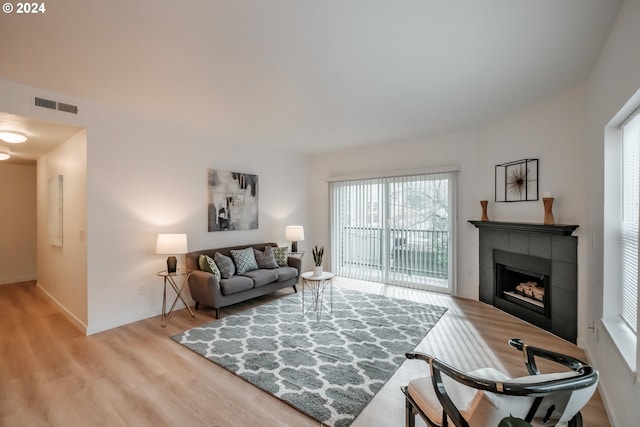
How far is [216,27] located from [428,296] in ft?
15.1

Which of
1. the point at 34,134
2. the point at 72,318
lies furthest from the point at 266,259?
the point at 34,134

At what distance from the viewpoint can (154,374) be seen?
2498mm

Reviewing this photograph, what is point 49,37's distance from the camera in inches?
82.2

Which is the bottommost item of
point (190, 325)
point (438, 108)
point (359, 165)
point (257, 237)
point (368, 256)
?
point (190, 325)

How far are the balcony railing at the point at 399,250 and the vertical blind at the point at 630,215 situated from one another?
107 inches

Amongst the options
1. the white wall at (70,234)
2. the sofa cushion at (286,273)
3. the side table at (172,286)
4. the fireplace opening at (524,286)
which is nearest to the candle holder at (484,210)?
the fireplace opening at (524,286)

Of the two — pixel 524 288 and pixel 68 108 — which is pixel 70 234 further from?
pixel 524 288

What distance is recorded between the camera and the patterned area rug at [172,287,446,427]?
2209 millimetres

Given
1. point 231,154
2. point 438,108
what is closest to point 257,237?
point 231,154

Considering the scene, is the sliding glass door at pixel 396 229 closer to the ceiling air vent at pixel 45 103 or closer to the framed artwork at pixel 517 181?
the framed artwork at pixel 517 181

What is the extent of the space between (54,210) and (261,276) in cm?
326

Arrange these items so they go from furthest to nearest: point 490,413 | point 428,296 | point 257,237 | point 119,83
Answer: point 257,237 < point 428,296 < point 119,83 < point 490,413

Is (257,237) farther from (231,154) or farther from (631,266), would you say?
(631,266)

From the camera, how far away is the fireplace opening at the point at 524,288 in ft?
11.5
